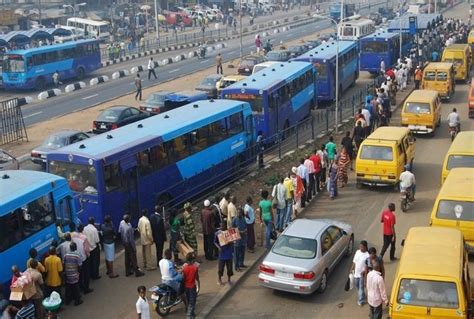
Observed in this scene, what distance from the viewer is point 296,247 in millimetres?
14648

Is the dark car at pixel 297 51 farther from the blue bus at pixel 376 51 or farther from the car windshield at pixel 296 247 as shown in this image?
the car windshield at pixel 296 247

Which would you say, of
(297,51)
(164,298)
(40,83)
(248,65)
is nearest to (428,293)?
(164,298)

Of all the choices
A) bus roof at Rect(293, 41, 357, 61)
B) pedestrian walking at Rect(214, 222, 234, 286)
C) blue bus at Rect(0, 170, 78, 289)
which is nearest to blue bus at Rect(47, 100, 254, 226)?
blue bus at Rect(0, 170, 78, 289)

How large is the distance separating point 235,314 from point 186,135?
7902mm

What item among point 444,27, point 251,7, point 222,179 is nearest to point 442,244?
point 222,179

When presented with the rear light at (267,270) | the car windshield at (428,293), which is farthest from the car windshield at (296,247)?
the car windshield at (428,293)

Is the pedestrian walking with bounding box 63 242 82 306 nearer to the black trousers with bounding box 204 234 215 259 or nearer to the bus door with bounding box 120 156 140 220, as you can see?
the black trousers with bounding box 204 234 215 259

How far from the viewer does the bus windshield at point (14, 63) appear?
43.8 metres

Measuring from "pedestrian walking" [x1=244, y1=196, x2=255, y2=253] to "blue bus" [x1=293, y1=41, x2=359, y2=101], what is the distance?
772 inches

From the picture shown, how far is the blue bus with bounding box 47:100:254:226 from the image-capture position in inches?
685

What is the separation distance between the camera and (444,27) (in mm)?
61969

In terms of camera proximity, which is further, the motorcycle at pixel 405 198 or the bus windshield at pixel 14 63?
the bus windshield at pixel 14 63

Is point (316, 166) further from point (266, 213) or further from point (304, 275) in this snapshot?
point (304, 275)

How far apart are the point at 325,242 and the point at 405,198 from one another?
584cm
